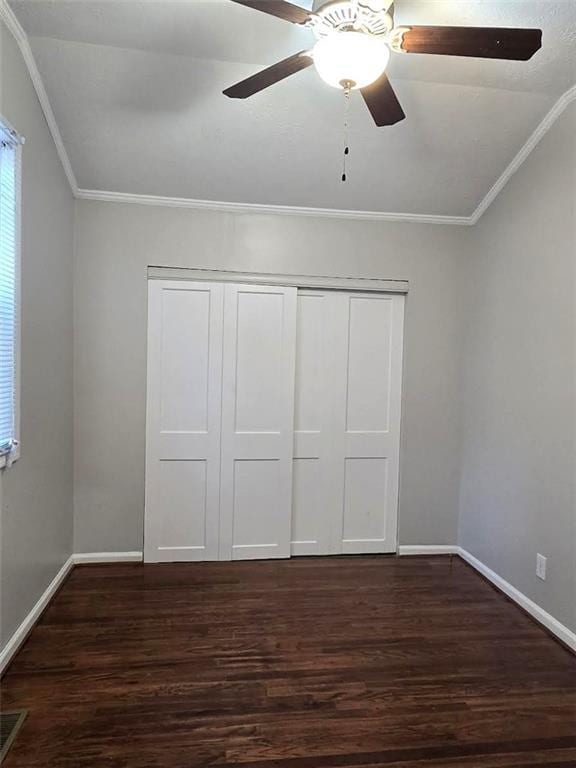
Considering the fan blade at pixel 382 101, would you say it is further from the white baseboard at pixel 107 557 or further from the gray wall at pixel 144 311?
the white baseboard at pixel 107 557

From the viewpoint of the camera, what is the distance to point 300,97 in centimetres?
239

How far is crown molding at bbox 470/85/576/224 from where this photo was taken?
7.83ft

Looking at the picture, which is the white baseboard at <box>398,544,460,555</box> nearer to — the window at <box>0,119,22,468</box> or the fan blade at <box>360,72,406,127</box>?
the window at <box>0,119,22,468</box>

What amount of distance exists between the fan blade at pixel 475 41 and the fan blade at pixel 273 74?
34 centimetres

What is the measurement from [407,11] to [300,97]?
0.66m

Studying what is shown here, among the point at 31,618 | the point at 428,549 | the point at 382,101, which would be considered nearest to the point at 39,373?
the point at 31,618

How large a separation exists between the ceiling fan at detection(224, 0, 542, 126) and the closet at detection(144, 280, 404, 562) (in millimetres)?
1801

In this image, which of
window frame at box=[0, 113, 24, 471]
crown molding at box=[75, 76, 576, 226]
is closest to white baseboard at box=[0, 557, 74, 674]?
window frame at box=[0, 113, 24, 471]

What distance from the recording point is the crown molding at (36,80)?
6.34ft

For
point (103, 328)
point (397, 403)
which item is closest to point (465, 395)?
point (397, 403)

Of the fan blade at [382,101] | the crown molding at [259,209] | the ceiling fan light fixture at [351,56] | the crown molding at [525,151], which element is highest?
the crown molding at [525,151]

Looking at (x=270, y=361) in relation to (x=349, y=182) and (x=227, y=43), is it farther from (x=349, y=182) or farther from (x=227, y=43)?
(x=227, y=43)

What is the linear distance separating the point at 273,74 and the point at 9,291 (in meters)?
1.47

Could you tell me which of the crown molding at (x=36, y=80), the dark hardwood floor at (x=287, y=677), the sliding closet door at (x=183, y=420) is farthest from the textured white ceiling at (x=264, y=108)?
the dark hardwood floor at (x=287, y=677)
